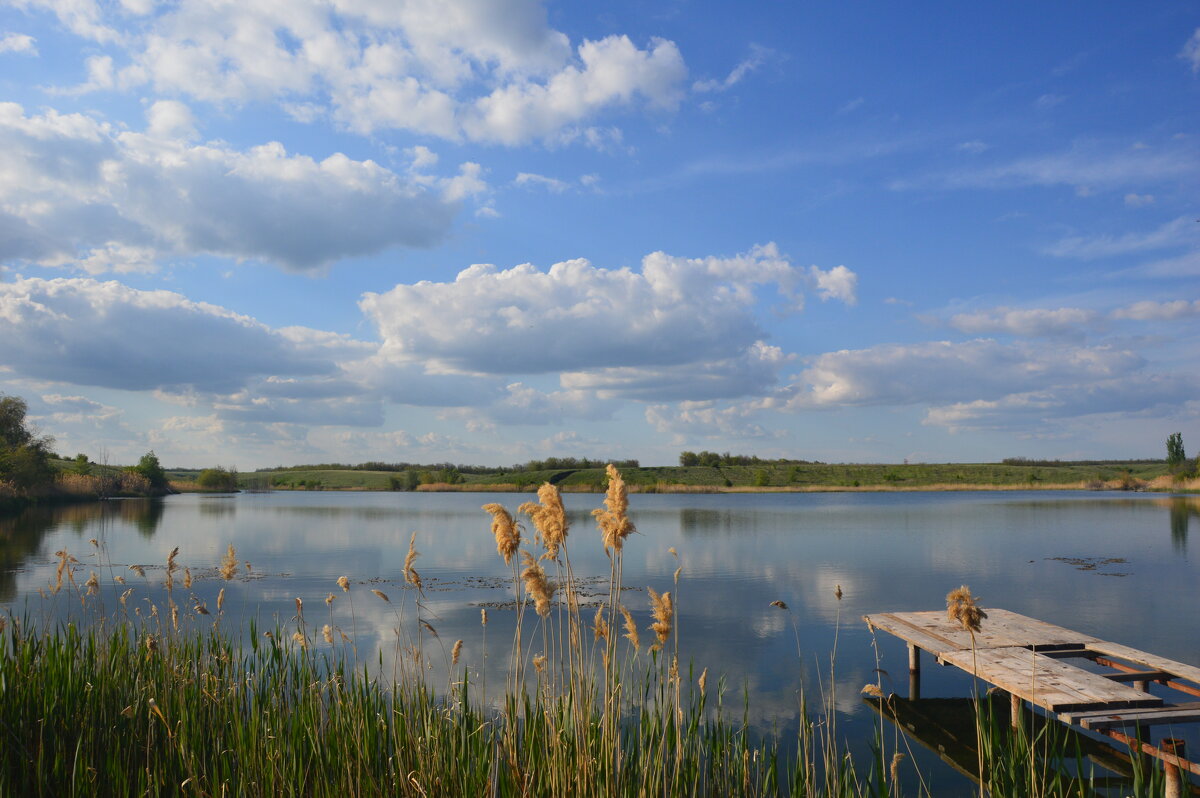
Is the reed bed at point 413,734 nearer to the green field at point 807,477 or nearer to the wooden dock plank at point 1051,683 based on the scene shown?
the wooden dock plank at point 1051,683

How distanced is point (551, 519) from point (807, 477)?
246 ft

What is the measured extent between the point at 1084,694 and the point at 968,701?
238 cm

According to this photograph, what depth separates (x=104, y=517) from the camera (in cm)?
3228

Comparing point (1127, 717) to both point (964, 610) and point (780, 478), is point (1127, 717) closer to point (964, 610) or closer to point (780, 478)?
point (964, 610)

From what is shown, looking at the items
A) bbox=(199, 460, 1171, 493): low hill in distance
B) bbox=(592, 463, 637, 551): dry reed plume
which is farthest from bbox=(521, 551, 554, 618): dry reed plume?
bbox=(199, 460, 1171, 493): low hill in distance

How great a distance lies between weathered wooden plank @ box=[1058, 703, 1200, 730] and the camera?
6160mm

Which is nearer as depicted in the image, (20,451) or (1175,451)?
(20,451)

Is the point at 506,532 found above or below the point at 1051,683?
above

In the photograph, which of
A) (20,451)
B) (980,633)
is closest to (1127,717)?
(980,633)

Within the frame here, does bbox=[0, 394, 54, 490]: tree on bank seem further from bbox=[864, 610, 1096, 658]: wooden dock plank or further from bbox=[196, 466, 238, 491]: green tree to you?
bbox=[864, 610, 1096, 658]: wooden dock plank

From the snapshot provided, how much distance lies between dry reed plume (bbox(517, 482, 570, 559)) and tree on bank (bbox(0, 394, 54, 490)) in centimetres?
4274

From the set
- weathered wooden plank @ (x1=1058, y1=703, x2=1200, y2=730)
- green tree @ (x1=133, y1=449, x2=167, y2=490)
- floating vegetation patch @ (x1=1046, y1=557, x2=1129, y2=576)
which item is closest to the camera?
weathered wooden plank @ (x1=1058, y1=703, x2=1200, y2=730)

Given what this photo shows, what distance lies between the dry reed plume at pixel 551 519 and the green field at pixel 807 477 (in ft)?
190

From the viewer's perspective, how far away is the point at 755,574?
17.6 meters
